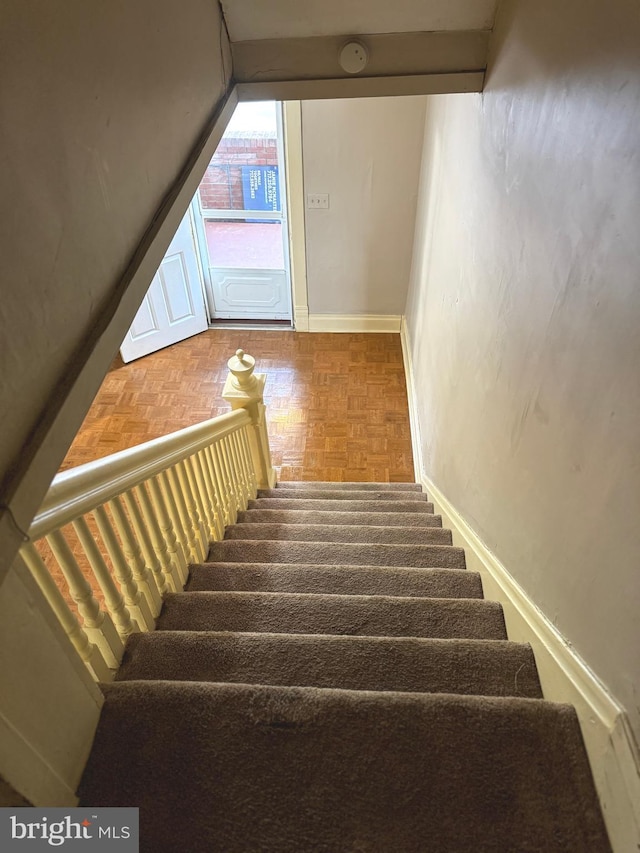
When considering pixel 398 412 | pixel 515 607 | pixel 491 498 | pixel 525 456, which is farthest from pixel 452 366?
pixel 398 412

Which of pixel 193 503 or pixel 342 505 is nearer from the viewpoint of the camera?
pixel 193 503

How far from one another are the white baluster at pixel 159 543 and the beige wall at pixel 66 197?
1.52 ft

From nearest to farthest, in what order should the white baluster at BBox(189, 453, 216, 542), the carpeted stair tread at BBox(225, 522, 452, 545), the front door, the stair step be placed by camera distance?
the white baluster at BBox(189, 453, 216, 542) → the carpeted stair tread at BBox(225, 522, 452, 545) → the stair step → the front door

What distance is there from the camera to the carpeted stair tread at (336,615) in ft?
4.48

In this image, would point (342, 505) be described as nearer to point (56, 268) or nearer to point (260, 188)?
point (56, 268)

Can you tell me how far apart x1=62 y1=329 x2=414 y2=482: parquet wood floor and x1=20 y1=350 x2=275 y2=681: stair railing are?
141 cm

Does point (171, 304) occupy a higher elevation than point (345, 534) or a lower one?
higher

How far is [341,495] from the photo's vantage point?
2807 mm

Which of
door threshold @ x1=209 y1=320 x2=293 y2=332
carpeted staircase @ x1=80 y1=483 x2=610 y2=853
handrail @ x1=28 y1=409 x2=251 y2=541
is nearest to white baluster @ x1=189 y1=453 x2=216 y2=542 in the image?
handrail @ x1=28 y1=409 x2=251 y2=541

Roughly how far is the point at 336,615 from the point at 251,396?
122 centimetres

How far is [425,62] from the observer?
1.79 metres

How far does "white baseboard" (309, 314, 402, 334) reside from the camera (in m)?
4.52

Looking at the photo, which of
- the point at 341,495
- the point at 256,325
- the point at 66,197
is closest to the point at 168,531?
the point at 66,197

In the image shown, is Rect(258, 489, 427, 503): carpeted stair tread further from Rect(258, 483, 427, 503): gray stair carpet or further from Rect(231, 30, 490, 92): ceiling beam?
Rect(231, 30, 490, 92): ceiling beam
